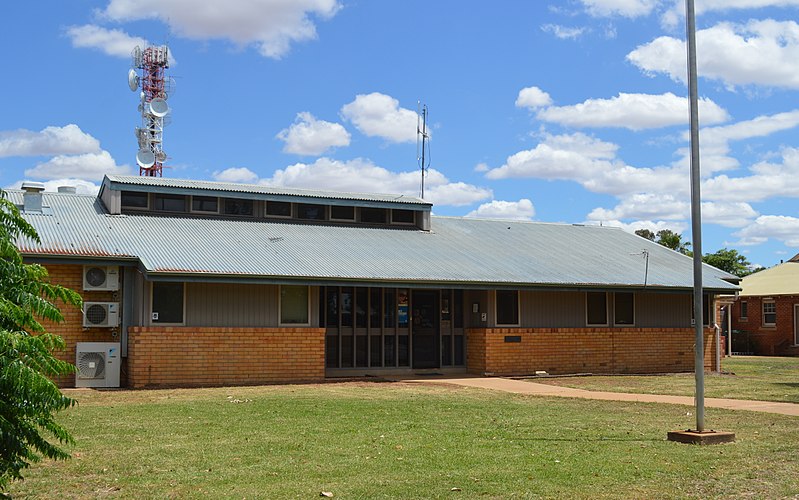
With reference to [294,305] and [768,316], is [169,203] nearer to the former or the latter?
[294,305]

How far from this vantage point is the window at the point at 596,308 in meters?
25.0

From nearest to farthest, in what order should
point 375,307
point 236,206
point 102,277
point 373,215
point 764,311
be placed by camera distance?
1. point 102,277
2. point 375,307
3. point 236,206
4. point 373,215
5. point 764,311

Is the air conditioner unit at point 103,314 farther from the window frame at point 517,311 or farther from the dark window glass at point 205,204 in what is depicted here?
the window frame at point 517,311

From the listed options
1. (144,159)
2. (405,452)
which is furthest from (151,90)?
(405,452)

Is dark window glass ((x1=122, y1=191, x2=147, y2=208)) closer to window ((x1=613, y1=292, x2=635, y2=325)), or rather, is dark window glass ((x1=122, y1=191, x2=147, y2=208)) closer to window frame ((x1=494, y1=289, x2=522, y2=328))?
window frame ((x1=494, y1=289, x2=522, y2=328))

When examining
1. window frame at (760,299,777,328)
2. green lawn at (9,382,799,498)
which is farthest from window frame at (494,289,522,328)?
window frame at (760,299,777,328)

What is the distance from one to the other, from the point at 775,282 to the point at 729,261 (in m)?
19.5

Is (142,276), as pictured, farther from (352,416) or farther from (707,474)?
(707,474)

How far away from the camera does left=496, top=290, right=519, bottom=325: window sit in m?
23.7

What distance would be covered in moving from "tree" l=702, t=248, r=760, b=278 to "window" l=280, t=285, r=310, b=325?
44.3 m

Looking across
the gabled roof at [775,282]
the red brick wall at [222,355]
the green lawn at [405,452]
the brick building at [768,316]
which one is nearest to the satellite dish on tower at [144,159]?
the red brick wall at [222,355]

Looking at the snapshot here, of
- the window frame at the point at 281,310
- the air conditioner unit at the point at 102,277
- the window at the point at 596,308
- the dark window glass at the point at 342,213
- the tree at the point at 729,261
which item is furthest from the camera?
the tree at the point at 729,261

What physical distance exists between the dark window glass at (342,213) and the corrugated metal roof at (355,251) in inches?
18.4

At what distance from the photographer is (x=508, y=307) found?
938 inches
